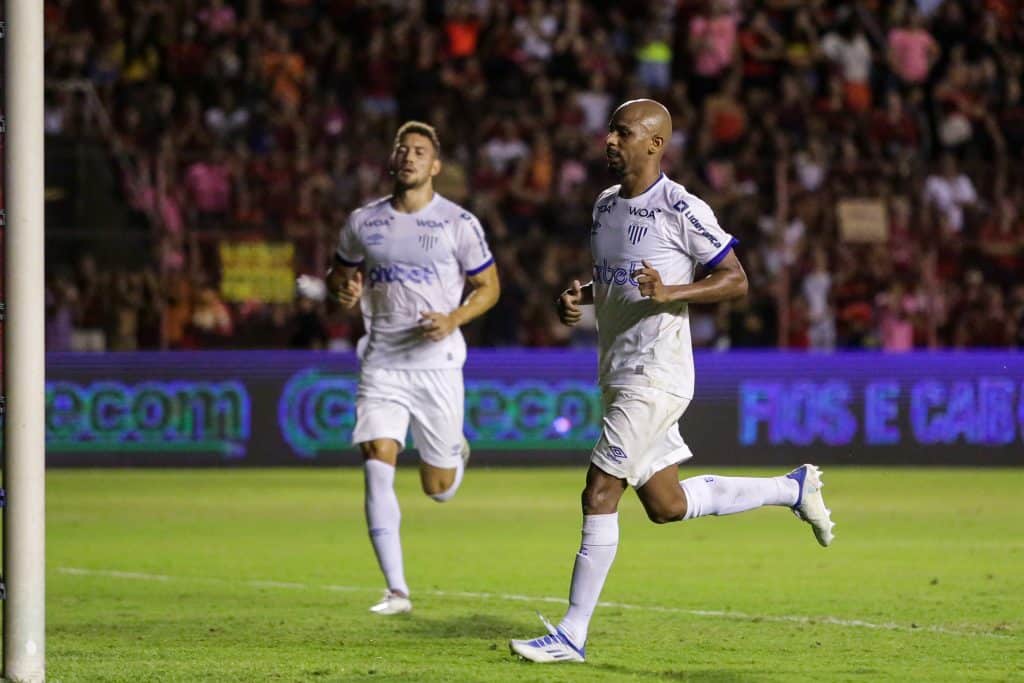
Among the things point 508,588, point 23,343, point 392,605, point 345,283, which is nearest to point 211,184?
point 345,283

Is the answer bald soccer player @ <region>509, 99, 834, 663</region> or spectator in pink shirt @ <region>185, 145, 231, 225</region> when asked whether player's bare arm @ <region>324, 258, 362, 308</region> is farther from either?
spectator in pink shirt @ <region>185, 145, 231, 225</region>

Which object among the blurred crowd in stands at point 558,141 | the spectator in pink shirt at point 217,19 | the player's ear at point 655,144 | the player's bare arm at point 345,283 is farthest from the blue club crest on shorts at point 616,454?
the spectator in pink shirt at point 217,19

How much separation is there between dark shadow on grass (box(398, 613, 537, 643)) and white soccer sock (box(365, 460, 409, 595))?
314 millimetres

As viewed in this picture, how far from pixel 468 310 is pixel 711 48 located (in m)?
15.5

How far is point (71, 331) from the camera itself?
20.0 metres

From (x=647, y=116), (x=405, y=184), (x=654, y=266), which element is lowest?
(x=654, y=266)

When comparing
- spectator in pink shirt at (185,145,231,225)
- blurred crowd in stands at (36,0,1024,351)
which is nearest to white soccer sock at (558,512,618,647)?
blurred crowd in stands at (36,0,1024,351)

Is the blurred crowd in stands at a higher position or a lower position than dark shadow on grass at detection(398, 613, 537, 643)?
higher

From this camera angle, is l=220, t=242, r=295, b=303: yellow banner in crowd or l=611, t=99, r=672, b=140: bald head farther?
l=220, t=242, r=295, b=303: yellow banner in crowd

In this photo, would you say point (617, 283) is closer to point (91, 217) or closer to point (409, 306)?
point (409, 306)

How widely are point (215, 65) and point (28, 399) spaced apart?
1800cm

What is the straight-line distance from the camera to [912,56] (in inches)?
1005

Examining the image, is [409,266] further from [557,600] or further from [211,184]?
[211,184]

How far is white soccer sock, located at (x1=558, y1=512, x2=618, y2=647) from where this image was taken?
308 inches
